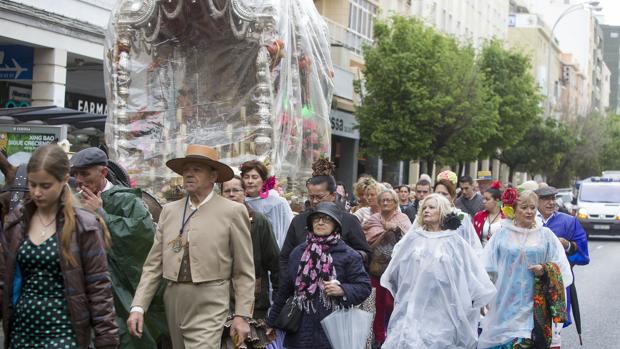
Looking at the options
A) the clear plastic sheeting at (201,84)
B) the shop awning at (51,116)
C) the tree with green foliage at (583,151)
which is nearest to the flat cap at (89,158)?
the clear plastic sheeting at (201,84)

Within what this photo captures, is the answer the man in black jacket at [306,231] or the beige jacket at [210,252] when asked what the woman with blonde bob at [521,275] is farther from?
the beige jacket at [210,252]

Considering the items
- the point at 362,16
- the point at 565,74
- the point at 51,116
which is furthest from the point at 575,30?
the point at 51,116

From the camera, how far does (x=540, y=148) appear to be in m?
59.1

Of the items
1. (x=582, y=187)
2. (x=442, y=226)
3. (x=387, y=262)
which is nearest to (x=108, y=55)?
(x=387, y=262)

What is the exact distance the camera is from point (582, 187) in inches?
1384

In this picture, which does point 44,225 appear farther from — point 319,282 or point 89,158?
point 319,282

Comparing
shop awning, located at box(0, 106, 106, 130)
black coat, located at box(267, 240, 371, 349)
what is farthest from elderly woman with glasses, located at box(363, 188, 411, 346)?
shop awning, located at box(0, 106, 106, 130)

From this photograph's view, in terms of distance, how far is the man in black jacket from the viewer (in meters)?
8.10

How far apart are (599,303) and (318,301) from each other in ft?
34.0

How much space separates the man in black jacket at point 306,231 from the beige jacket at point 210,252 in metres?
1.39

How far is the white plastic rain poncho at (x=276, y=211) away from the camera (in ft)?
30.8

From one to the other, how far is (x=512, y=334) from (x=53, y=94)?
47.7 ft

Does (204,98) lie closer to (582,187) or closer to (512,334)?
(512,334)

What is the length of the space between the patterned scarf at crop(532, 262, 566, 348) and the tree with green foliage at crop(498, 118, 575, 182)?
5004cm
